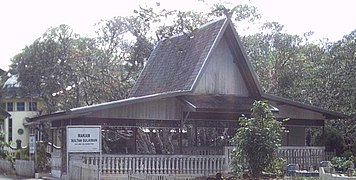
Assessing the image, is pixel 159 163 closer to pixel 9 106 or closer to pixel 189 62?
pixel 189 62

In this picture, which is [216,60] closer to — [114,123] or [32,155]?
[114,123]

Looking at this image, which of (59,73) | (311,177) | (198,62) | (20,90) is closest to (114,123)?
(198,62)

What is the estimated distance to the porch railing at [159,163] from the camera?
83.5ft

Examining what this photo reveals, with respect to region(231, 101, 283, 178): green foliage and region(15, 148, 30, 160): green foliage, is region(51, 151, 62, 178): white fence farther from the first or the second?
region(231, 101, 283, 178): green foliage

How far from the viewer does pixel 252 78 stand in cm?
3020

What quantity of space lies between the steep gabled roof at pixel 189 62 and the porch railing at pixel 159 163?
11.1 ft

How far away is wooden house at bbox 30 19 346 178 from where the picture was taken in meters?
26.7

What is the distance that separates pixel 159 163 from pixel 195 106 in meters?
2.93

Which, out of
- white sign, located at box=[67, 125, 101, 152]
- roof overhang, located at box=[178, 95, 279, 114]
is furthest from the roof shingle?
white sign, located at box=[67, 125, 101, 152]

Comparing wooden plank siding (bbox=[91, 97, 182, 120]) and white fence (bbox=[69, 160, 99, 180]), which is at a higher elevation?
wooden plank siding (bbox=[91, 97, 182, 120])

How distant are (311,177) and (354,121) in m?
15.6

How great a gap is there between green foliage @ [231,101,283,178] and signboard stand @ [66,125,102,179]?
20.5 ft

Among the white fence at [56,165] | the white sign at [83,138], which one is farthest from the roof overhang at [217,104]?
the white fence at [56,165]

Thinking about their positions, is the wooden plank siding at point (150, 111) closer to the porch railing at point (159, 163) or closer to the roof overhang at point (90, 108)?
the roof overhang at point (90, 108)
